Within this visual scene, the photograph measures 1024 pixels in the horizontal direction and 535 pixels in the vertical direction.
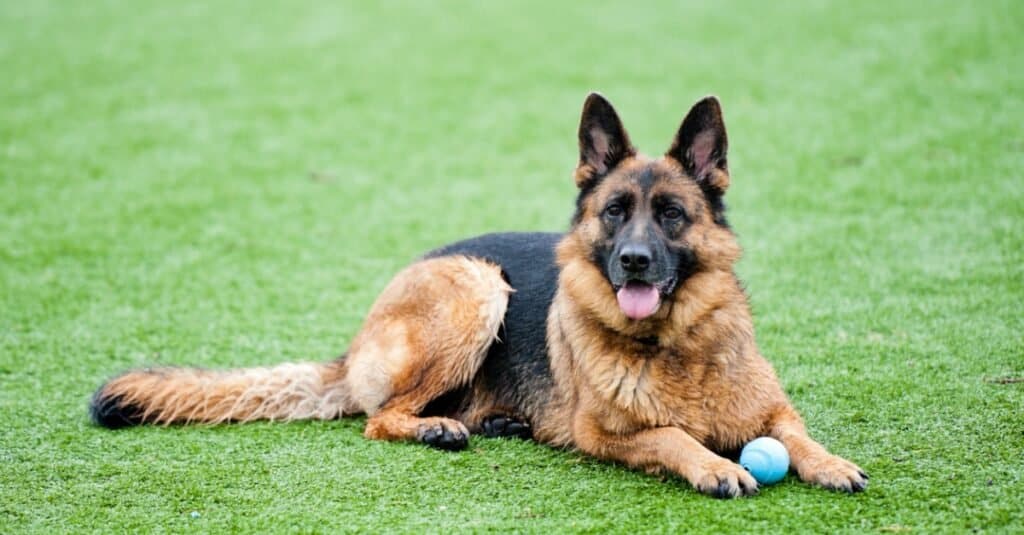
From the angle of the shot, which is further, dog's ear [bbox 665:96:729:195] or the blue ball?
dog's ear [bbox 665:96:729:195]

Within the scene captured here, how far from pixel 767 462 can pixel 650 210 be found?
1.23 metres

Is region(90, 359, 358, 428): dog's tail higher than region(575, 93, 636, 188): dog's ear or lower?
lower

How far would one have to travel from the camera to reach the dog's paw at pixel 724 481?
461 cm

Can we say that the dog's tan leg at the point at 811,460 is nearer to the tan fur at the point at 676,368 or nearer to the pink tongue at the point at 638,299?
the tan fur at the point at 676,368

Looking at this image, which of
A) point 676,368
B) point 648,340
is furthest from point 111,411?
point 676,368

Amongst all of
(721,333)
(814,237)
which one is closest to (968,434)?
(721,333)

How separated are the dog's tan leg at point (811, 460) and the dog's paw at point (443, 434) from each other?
1511mm

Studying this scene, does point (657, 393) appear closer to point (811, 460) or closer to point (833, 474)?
point (811, 460)

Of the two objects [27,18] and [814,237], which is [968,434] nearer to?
[814,237]

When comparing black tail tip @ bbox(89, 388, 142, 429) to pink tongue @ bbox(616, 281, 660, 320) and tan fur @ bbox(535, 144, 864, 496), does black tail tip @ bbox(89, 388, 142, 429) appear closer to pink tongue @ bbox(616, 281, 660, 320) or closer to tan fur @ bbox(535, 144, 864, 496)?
tan fur @ bbox(535, 144, 864, 496)

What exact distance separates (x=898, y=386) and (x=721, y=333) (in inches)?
53.1

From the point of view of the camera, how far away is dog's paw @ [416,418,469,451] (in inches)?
221

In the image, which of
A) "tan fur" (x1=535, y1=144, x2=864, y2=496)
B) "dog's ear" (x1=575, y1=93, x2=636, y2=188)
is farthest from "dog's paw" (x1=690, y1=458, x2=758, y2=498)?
"dog's ear" (x1=575, y1=93, x2=636, y2=188)

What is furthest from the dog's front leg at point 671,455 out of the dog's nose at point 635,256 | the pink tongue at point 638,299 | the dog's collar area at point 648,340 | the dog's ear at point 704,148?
the dog's ear at point 704,148
